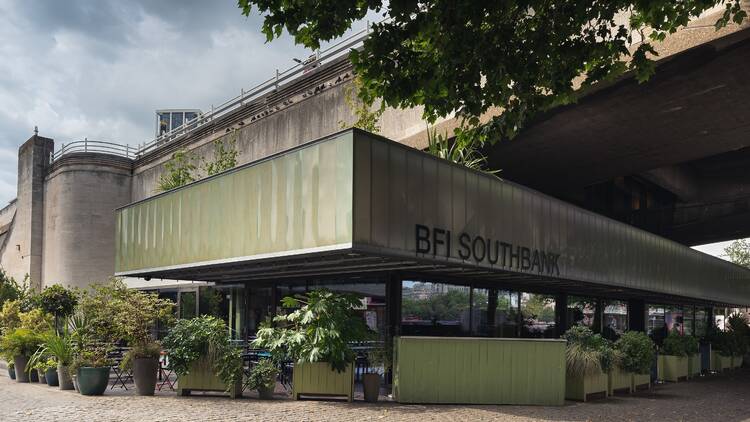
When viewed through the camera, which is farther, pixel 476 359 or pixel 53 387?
pixel 53 387

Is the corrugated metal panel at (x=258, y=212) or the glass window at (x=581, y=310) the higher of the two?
the corrugated metal panel at (x=258, y=212)

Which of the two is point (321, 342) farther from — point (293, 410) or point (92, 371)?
point (92, 371)

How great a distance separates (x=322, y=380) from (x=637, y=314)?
19202 millimetres

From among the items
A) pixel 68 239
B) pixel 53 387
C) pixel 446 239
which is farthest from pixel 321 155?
pixel 68 239

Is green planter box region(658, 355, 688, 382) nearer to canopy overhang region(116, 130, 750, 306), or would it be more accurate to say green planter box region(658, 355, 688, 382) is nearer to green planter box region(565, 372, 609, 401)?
canopy overhang region(116, 130, 750, 306)

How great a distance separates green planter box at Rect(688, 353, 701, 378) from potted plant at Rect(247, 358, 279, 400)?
15.1 m

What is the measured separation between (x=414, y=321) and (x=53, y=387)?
28.2 feet

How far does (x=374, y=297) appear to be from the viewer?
587 inches

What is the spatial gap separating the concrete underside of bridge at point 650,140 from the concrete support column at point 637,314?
397 centimetres

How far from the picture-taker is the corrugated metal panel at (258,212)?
11336 millimetres

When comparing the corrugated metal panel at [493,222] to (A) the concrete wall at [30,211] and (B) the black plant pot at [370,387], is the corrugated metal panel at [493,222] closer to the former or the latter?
(B) the black plant pot at [370,387]

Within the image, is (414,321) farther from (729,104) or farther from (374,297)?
(729,104)

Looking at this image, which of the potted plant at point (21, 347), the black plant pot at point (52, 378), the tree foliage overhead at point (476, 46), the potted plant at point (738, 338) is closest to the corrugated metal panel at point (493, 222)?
the tree foliage overhead at point (476, 46)

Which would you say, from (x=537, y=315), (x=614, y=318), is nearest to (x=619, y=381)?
(x=537, y=315)
